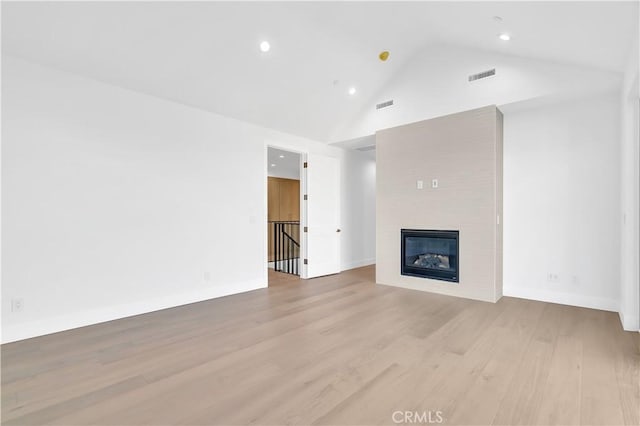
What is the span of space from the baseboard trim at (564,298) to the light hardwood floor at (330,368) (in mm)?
187

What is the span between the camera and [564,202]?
13.6 feet

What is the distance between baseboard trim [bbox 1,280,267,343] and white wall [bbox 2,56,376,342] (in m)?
0.01

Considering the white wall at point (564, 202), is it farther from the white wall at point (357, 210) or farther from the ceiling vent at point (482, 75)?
the white wall at point (357, 210)

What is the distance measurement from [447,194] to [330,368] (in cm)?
328

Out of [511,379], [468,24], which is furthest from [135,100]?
[511,379]

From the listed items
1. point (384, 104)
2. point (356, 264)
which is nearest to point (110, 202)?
point (384, 104)

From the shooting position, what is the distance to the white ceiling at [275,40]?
285 centimetres

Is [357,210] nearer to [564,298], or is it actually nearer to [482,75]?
[482,75]

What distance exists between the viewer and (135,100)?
3.83 meters

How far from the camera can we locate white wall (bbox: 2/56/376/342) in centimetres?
307

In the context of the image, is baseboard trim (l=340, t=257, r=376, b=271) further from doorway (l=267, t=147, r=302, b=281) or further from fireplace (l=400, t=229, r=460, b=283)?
doorway (l=267, t=147, r=302, b=281)

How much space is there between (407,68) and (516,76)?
1.68 meters

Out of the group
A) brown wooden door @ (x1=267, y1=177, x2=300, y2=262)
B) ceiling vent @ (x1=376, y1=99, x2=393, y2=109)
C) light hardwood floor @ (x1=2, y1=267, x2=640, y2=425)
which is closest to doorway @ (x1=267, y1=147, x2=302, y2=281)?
brown wooden door @ (x1=267, y1=177, x2=300, y2=262)

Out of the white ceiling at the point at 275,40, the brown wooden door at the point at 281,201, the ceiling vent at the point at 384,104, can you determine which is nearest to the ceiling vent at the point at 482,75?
the white ceiling at the point at 275,40
